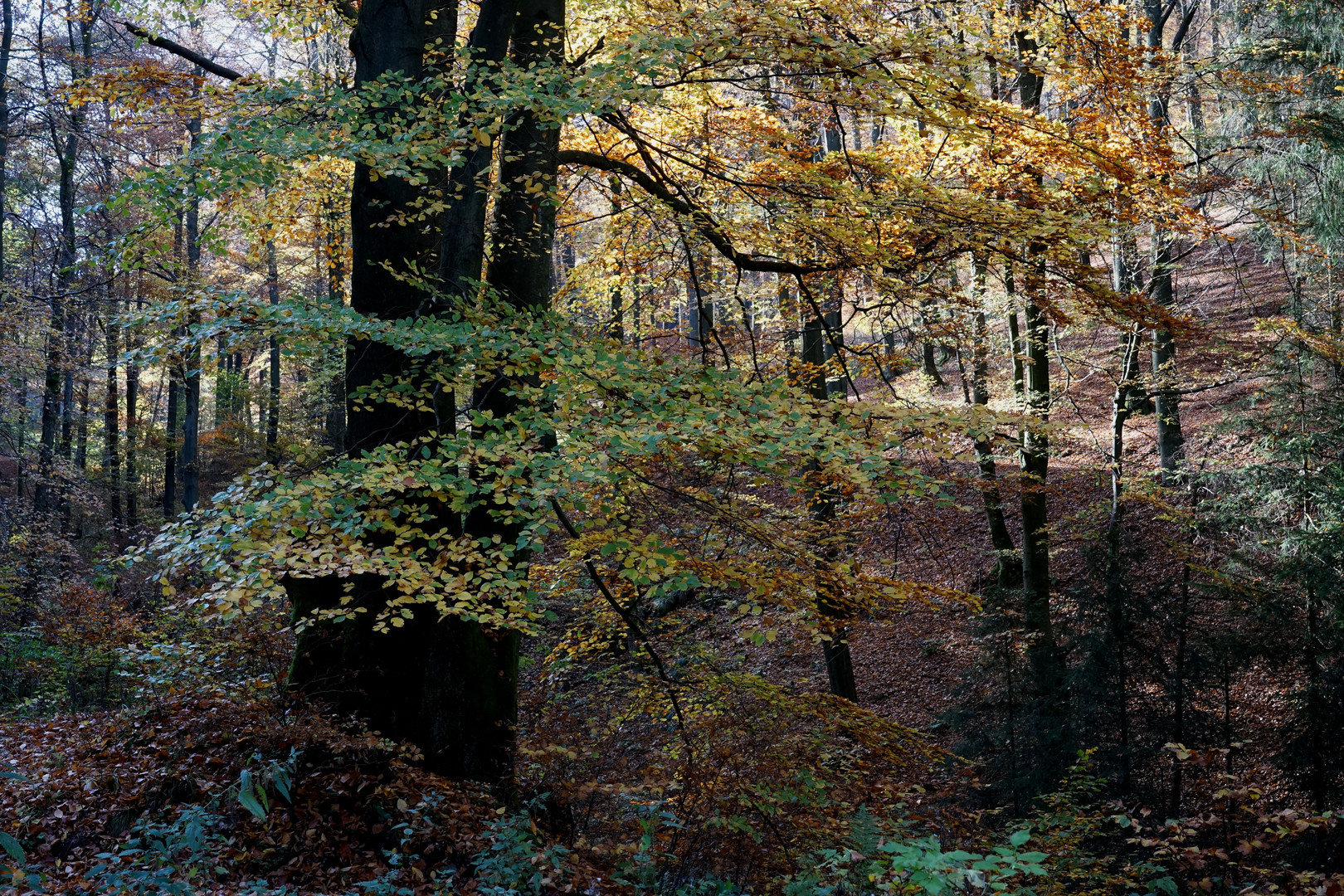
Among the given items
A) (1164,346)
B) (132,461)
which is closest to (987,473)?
(1164,346)

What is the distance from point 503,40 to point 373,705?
16.5 ft

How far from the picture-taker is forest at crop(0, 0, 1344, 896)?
15.0 feet

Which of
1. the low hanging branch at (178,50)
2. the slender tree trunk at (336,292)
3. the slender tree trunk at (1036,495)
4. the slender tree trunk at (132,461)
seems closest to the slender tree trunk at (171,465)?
the slender tree trunk at (132,461)

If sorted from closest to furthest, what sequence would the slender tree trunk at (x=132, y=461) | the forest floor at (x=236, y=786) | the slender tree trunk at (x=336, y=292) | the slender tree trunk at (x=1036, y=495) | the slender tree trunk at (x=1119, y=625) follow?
the forest floor at (x=236, y=786), the slender tree trunk at (x=1119, y=625), the slender tree trunk at (x=336, y=292), the slender tree trunk at (x=1036, y=495), the slender tree trunk at (x=132, y=461)

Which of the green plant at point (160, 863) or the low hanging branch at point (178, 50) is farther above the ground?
the low hanging branch at point (178, 50)

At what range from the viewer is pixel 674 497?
6000mm

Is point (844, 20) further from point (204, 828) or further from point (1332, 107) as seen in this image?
point (1332, 107)

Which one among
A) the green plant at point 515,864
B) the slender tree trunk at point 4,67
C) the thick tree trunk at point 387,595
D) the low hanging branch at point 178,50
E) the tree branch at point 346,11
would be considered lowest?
the green plant at point 515,864

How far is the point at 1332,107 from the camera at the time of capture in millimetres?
11547

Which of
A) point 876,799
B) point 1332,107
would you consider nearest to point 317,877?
point 876,799

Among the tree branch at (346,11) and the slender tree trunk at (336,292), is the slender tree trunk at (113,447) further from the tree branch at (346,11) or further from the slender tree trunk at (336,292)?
the tree branch at (346,11)

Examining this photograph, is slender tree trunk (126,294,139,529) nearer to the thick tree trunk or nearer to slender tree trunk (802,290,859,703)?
the thick tree trunk

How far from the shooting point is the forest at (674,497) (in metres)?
4.56

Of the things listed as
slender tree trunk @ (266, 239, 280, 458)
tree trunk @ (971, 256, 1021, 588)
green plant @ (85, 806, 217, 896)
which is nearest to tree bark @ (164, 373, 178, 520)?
slender tree trunk @ (266, 239, 280, 458)
